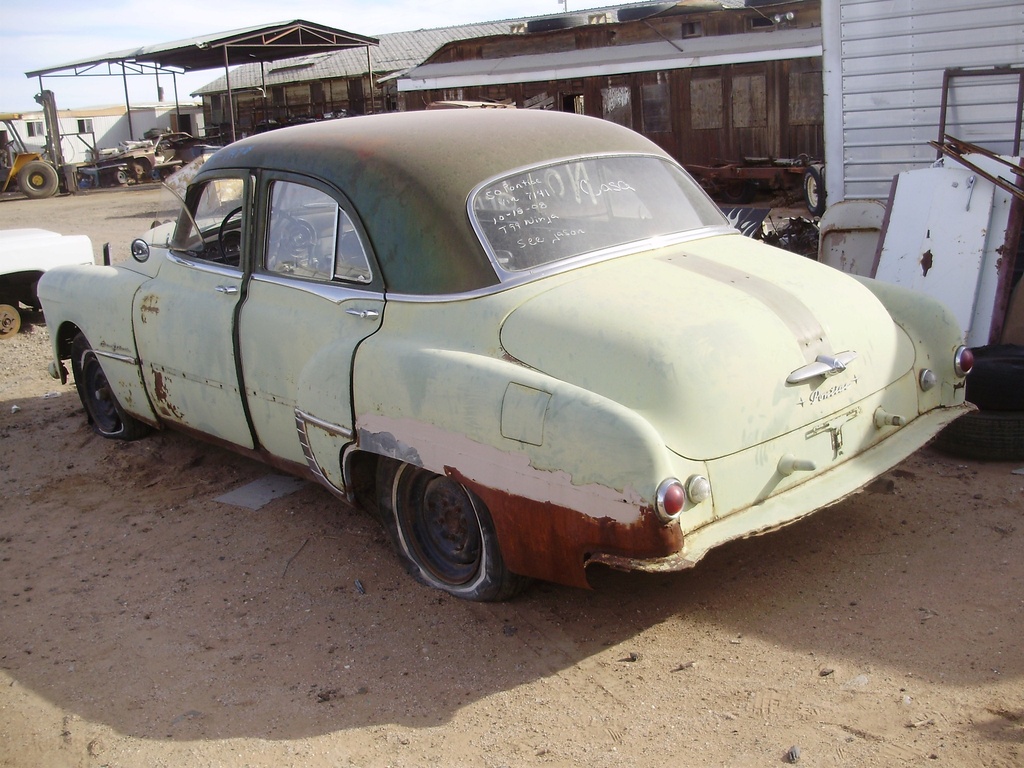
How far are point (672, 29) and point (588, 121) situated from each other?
58.5ft

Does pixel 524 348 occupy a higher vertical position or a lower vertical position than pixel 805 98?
lower

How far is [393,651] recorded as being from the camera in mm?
3605

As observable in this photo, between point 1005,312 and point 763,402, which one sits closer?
point 763,402

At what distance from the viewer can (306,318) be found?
4207 millimetres

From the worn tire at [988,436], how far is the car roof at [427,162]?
2097mm

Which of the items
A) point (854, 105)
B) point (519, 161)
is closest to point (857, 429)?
point (519, 161)

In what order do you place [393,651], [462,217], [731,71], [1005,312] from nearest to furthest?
[393,651]
[462,217]
[1005,312]
[731,71]

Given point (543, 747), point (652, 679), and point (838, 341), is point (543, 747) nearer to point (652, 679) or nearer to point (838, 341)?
point (652, 679)

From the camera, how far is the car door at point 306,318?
397cm

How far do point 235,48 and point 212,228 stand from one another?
22.3 metres

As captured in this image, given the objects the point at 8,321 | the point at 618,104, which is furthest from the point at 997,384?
the point at 618,104

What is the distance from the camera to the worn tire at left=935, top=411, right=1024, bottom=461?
16.0 feet

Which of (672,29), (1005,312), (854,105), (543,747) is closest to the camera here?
(543,747)

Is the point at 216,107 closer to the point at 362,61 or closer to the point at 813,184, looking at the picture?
the point at 362,61
